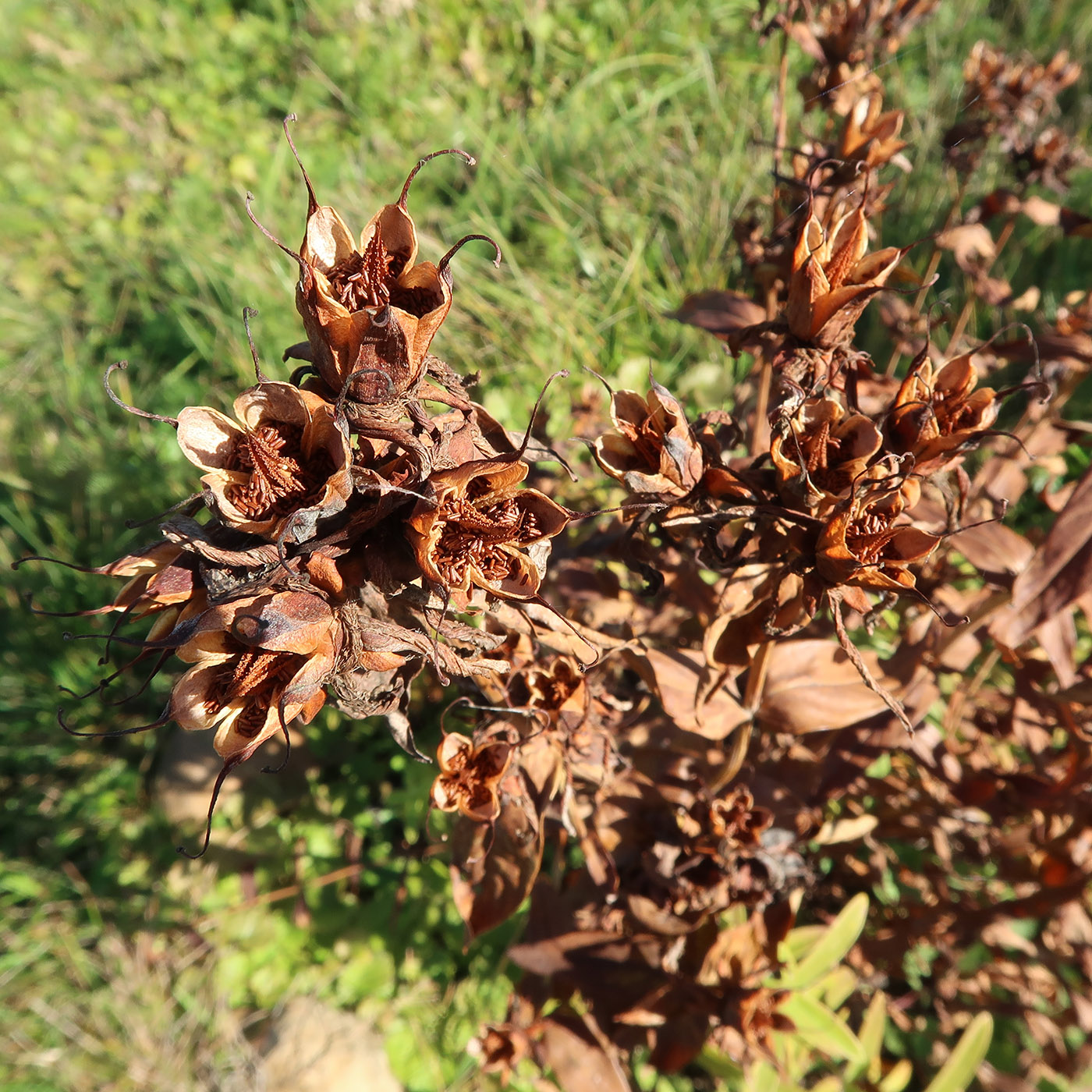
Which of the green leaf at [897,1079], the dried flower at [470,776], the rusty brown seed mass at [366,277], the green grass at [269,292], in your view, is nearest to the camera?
the rusty brown seed mass at [366,277]

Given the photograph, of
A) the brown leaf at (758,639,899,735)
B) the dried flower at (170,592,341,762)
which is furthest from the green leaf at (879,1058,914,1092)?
the dried flower at (170,592,341,762)

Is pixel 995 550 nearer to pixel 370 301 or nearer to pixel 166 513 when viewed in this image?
pixel 370 301

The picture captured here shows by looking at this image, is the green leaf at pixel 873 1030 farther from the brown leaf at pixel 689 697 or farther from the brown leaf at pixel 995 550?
the brown leaf at pixel 995 550

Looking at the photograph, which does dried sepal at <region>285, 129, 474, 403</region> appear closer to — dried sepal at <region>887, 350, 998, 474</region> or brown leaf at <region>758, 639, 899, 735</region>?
dried sepal at <region>887, 350, 998, 474</region>

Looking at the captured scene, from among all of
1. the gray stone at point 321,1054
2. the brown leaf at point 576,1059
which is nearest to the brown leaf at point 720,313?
the brown leaf at point 576,1059

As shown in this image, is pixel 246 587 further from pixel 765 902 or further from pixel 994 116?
pixel 994 116

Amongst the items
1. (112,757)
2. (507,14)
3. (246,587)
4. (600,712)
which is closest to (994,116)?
(600,712)

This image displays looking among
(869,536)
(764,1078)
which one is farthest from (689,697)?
(764,1078)
